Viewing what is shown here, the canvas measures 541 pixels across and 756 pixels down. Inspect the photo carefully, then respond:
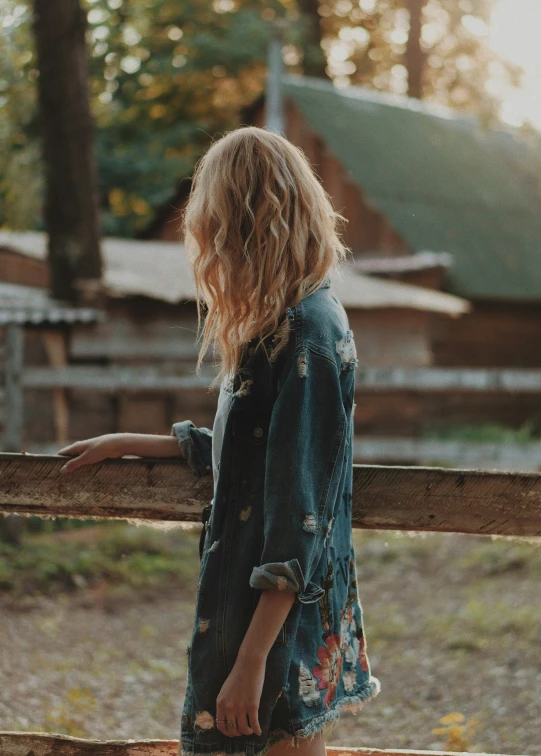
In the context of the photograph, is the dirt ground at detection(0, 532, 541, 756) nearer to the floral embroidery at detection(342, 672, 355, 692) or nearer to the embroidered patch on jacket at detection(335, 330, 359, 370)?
the floral embroidery at detection(342, 672, 355, 692)

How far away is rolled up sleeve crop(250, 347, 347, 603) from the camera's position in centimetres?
171

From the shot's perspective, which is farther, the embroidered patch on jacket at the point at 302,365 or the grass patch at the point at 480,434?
the grass patch at the point at 480,434

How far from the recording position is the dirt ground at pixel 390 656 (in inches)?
176

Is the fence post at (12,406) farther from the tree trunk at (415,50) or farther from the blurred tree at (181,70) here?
the tree trunk at (415,50)

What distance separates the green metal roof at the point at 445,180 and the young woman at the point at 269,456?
1368 cm

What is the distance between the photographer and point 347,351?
1.84 metres

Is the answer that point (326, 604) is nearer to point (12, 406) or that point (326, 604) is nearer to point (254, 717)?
point (254, 717)

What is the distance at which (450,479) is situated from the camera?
7.23 ft

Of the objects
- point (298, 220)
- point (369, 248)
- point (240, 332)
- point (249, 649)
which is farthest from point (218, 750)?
point (369, 248)

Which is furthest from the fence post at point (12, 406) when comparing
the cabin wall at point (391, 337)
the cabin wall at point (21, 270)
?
the cabin wall at point (391, 337)

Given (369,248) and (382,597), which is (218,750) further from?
(369,248)

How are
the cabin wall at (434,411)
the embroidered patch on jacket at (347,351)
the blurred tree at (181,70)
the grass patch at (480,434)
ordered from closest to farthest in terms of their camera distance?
1. the embroidered patch on jacket at (347,351)
2. the grass patch at (480,434)
3. the cabin wall at (434,411)
4. the blurred tree at (181,70)

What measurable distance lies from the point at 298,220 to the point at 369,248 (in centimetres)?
1487

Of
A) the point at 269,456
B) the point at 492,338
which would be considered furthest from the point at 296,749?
the point at 492,338
